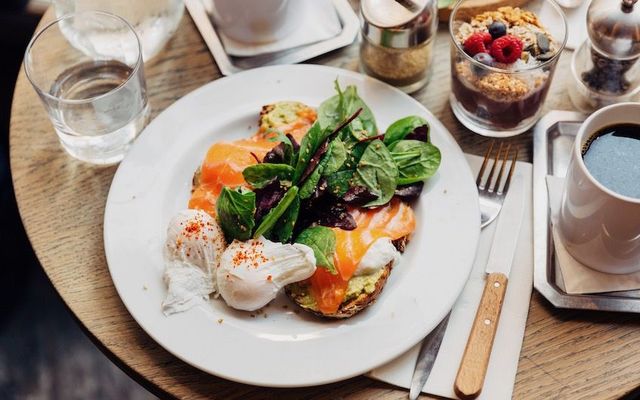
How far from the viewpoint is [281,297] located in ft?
4.43

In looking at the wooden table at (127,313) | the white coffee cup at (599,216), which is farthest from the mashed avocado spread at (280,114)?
the white coffee cup at (599,216)

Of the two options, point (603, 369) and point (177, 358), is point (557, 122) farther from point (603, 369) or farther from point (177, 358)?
point (177, 358)

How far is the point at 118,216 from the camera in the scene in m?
1.41

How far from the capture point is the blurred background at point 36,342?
2.04 meters

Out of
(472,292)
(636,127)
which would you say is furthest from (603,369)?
(636,127)

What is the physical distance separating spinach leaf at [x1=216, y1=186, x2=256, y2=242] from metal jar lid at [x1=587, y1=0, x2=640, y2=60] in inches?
29.0

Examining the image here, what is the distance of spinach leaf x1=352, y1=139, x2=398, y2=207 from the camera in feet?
4.46

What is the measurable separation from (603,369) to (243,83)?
870 millimetres

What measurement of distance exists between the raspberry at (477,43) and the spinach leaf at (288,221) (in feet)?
1.50

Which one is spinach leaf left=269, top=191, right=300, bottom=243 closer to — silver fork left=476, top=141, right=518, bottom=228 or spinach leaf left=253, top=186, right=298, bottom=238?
spinach leaf left=253, top=186, right=298, bottom=238

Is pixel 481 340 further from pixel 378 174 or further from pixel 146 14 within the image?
pixel 146 14

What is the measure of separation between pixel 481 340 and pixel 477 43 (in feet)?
1.87

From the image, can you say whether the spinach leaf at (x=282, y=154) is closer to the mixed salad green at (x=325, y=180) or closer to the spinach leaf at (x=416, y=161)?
the mixed salad green at (x=325, y=180)

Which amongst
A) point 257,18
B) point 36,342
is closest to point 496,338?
point 257,18
